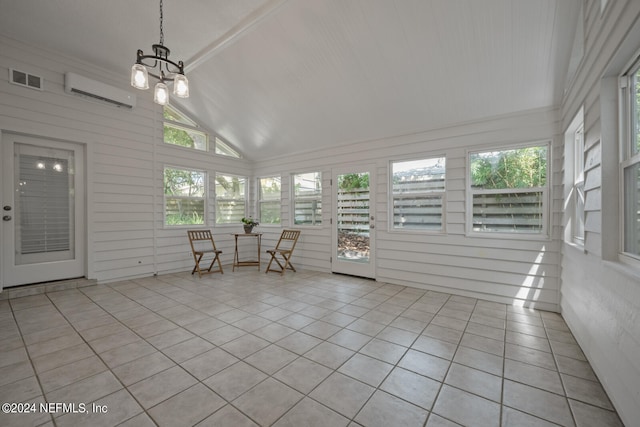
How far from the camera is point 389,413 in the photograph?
1.47 m

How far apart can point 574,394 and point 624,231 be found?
41.4 inches

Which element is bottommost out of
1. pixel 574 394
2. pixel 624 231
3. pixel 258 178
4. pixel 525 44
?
pixel 574 394

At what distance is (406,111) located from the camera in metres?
3.69

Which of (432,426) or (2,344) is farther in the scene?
(2,344)

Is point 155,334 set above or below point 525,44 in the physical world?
below

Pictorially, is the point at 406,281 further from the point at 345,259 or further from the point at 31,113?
the point at 31,113

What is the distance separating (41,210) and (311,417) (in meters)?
4.59

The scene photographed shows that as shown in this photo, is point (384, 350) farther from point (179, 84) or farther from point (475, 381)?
point (179, 84)

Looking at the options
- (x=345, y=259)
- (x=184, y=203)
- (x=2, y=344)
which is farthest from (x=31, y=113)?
(x=345, y=259)

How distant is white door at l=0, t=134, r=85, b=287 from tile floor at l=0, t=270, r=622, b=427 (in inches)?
22.9

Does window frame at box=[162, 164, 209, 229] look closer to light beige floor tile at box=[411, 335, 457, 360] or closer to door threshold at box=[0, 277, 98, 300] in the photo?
door threshold at box=[0, 277, 98, 300]

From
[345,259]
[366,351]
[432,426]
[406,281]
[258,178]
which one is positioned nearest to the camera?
[432,426]

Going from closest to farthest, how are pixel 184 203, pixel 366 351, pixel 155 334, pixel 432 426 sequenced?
pixel 432 426 → pixel 366 351 → pixel 155 334 → pixel 184 203

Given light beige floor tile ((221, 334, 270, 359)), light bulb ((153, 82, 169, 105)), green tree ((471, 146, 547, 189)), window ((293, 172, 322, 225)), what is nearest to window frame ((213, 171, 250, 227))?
window ((293, 172, 322, 225))
